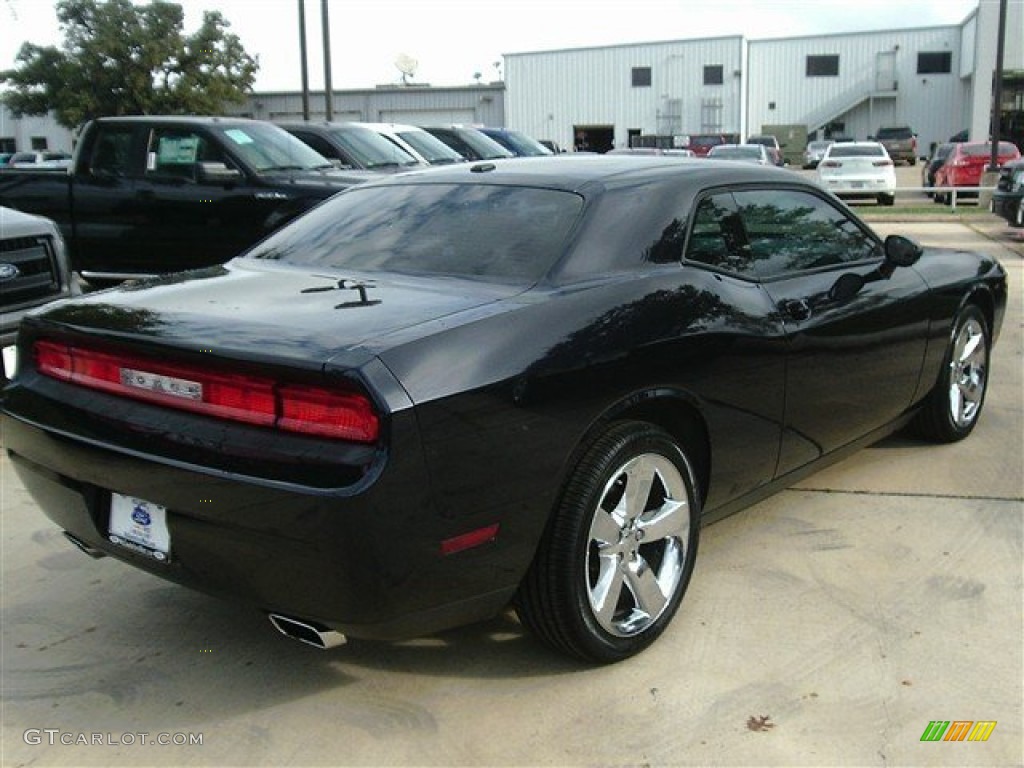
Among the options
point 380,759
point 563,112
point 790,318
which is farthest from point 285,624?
point 563,112

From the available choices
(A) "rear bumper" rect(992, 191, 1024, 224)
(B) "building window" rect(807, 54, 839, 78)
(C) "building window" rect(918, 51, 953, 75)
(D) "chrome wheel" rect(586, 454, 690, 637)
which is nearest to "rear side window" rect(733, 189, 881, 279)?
(D) "chrome wheel" rect(586, 454, 690, 637)

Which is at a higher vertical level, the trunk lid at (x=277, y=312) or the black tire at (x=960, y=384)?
the trunk lid at (x=277, y=312)

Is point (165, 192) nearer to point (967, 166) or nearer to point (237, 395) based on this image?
point (237, 395)

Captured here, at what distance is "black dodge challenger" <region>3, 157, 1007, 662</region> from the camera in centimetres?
246

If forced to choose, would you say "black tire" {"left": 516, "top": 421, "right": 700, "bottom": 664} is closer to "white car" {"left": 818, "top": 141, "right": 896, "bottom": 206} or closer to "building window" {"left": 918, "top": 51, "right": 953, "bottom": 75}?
"white car" {"left": 818, "top": 141, "right": 896, "bottom": 206}

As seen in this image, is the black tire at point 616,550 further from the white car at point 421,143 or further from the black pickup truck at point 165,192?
the white car at point 421,143

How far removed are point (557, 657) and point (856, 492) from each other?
6.66 feet

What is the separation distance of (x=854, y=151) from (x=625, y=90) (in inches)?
1163

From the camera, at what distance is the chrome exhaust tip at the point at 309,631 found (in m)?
2.60

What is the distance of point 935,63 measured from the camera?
168 feet

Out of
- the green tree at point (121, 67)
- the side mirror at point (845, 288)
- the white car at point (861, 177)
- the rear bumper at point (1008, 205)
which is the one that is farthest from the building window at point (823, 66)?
the side mirror at point (845, 288)

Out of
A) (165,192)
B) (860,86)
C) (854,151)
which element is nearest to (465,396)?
(165,192)

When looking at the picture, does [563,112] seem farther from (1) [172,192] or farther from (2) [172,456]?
(2) [172,456]

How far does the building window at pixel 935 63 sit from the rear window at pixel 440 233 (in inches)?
2120
